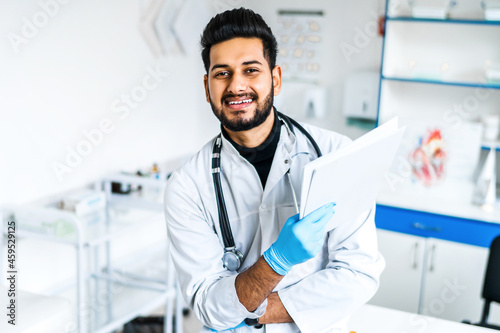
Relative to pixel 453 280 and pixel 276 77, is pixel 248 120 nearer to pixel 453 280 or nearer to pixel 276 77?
pixel 276 77

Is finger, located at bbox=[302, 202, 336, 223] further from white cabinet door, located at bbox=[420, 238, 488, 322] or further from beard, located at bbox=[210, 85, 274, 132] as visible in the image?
white cabinet door, located at bbox=[420, 238, 488, 322]

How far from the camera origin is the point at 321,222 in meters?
1.17

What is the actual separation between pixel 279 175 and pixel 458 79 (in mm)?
2179

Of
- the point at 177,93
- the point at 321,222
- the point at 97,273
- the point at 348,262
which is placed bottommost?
the point at 97,273

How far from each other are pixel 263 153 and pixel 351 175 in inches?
12.9

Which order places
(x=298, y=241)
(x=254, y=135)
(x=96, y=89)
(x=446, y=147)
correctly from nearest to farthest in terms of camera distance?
(x=298, y=241) < (x=254, y=135) < (x=96, y=89) < (x=446, y=147)

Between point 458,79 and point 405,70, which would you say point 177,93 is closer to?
point 405,70

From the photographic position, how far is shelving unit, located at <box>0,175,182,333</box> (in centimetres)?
209

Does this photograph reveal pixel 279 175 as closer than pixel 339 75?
Yes

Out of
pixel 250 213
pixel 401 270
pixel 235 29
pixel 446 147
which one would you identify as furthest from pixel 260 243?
pixel 446 147

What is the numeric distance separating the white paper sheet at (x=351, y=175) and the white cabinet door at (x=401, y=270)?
1580 mm

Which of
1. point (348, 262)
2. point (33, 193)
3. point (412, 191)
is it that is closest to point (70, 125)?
point (33, 193)

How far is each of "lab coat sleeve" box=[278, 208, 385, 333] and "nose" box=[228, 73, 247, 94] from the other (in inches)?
17.3

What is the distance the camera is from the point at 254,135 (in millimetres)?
1392
